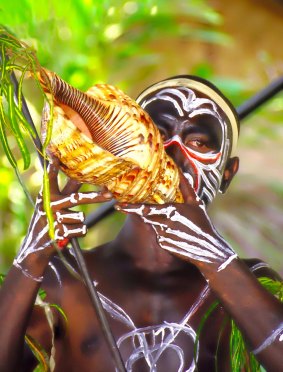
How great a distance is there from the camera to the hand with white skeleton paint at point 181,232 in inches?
44.5

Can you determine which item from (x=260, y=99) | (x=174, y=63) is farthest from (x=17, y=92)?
(x=174, y=63)

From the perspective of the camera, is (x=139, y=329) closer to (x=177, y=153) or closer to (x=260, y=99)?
(x=177, y=153)

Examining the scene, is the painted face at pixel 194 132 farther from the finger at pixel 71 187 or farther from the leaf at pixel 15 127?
the leaf at pixel 15 127

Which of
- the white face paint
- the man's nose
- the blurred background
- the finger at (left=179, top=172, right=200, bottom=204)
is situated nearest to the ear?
the man's nose

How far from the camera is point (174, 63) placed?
3021mm

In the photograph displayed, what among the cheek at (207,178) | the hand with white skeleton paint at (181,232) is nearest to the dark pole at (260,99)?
the cheek at (207,178)

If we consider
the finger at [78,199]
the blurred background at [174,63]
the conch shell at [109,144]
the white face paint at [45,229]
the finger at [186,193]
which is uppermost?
the conch shell at [109,144]

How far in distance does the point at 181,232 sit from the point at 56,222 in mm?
154

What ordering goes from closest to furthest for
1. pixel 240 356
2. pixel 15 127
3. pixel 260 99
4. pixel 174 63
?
pixel 15 127 < pixel 240 356 < pixel 260 99 < pixel 174 63

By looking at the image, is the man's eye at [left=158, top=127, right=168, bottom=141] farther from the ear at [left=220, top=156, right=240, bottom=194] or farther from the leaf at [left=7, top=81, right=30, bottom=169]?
the leaf at [left=7, top=81, right=30, bottom=169]

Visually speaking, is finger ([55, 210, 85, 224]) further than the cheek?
No

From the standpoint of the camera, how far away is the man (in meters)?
1.13

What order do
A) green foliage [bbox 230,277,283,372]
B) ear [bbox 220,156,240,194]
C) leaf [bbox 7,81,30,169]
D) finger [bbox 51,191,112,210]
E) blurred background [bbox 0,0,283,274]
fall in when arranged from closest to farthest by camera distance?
leaf [bbox 7,81,30,169]
finger [bbox 51,191,112,210]
green foliage [bbox 230,277,283,372]
ear [bbox 220,156,240,194]
blurred background [bbox 0,0,283,274]

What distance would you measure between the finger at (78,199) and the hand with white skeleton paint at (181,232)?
4 centimetres
